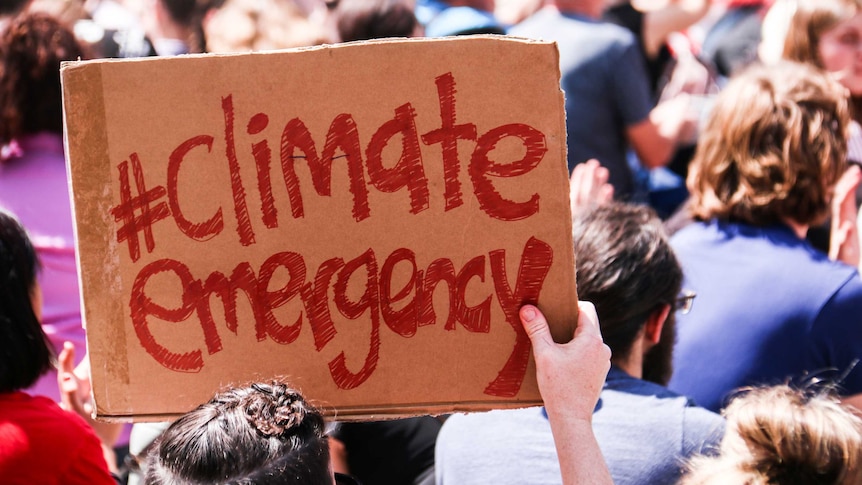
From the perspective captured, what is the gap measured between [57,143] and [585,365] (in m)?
1.87

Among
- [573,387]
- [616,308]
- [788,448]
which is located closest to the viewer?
[573,387]

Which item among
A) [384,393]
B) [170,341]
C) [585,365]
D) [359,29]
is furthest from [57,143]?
[585,365]

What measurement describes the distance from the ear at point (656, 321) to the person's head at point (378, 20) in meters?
1.78

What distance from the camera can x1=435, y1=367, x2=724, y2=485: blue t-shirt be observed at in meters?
1.76

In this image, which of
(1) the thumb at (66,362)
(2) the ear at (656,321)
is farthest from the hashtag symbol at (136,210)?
(2) the ear at (656,321)

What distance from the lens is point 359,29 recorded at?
3484mm

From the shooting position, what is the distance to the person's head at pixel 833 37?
3482mm

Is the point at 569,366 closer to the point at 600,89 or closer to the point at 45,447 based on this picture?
the point at 45,447

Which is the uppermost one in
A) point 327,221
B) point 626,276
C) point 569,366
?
point 327,221

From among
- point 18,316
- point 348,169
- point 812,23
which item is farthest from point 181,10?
point 348,169

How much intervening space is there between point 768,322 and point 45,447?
155 centimetres

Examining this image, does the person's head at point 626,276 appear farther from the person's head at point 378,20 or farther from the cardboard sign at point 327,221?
the person's head at point 378,20

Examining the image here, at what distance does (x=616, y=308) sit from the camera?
1921 millimetres

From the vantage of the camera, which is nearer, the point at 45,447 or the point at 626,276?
the point at 45,447
